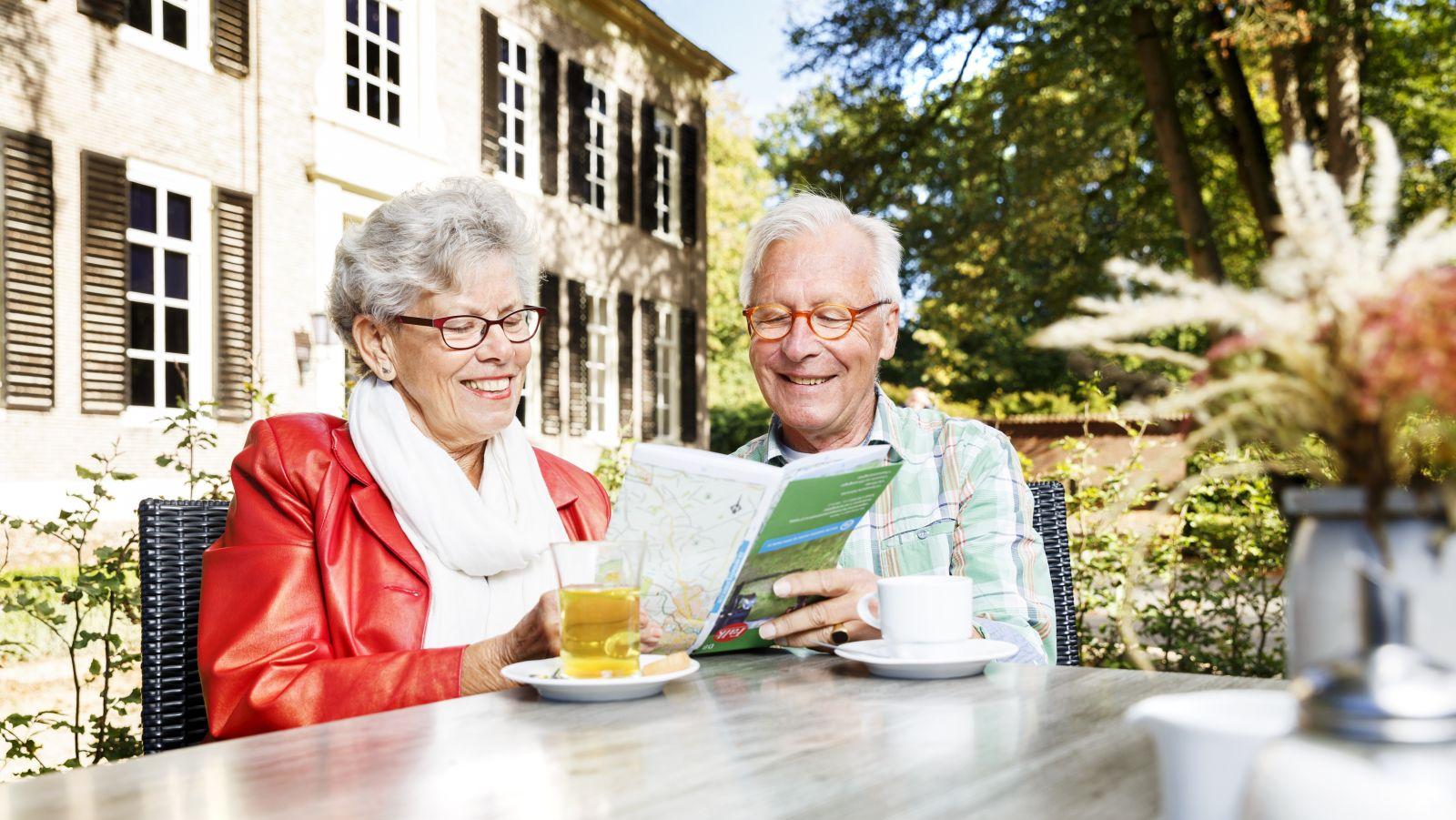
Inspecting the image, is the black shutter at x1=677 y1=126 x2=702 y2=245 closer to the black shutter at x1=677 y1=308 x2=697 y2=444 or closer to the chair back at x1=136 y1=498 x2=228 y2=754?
the black shutter at x1=677 y1=308 x2=697 y2=444

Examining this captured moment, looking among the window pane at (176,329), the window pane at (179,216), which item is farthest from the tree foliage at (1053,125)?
the window pane at (176,329)

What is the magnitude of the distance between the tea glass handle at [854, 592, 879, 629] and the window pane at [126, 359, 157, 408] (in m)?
7.73

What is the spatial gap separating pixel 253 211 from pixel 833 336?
26.7ft

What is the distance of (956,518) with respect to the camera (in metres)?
2.24

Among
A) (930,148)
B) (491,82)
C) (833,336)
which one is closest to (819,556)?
(833,336)

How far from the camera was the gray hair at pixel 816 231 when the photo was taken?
246 centimetres

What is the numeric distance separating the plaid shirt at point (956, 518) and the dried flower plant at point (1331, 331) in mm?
1361

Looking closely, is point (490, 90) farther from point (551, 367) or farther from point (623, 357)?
point (623, 357)

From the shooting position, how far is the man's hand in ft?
5.65

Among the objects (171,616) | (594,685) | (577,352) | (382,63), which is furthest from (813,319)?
(577,352)

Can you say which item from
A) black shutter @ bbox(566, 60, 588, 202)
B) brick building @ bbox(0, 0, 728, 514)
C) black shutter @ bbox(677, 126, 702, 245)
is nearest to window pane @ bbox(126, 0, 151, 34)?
brick building @ bbox(0, 0, 728, 514)

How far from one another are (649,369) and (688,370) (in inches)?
43.3

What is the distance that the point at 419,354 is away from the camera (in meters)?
2.24

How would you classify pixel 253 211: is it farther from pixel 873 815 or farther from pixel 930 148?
pixel 873 815
